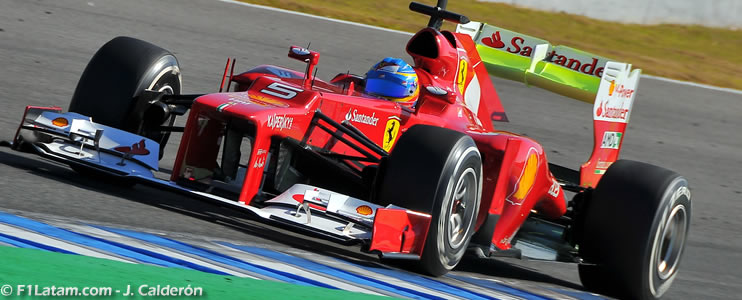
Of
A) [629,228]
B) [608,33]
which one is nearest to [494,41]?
[629,228]

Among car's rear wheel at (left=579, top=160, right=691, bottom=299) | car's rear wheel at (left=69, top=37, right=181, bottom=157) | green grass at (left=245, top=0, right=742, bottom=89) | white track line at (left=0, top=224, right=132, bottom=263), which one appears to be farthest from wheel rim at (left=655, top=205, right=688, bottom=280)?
green grass at (left=245, top=0, right=742, bottom=89)

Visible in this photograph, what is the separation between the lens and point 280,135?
5.50 m

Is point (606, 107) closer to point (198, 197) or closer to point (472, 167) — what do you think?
point (472, 167)

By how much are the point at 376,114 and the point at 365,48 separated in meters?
6.90

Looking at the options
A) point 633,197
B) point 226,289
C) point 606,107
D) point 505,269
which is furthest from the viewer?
point 606,107

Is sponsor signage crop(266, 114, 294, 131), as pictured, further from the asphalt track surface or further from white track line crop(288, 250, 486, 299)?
white track line crop(288, 250, 486, 299)

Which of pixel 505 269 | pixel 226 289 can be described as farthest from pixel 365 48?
pixel 226 289

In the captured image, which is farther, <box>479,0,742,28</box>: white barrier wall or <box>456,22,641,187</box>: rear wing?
<box>479,0,742,28</box>: white barrier wall

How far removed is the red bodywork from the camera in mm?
5387

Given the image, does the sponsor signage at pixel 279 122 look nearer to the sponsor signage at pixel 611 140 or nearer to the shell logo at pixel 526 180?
the shell logo at pixel 526 180

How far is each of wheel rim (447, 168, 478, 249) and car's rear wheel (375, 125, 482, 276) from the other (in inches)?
1.8

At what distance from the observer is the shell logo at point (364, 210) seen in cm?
521

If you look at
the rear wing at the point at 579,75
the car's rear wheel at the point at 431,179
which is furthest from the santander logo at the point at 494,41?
the car's rear wheel at the point at 431,179

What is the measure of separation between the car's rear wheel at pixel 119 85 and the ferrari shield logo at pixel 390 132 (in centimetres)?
136
